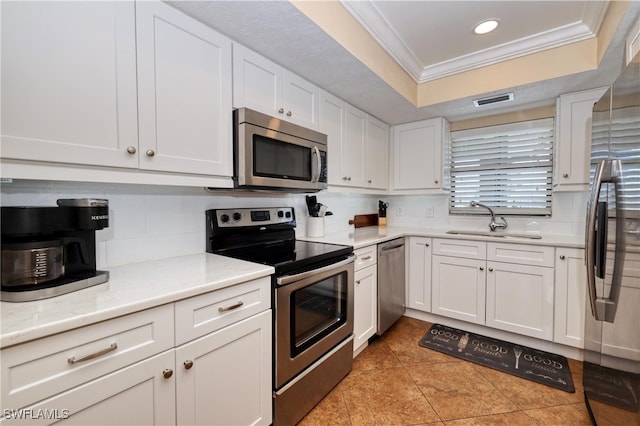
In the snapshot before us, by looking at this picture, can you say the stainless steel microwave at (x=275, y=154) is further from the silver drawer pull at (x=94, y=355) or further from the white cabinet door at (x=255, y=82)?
the silver drawer pull at (x=94, y=355)

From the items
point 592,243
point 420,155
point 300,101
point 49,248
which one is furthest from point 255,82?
point 420,155

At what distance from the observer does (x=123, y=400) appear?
91cm

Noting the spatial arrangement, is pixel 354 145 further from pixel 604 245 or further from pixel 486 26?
pixel 604 245

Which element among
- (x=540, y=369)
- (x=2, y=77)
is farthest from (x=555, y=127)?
(x=2, y=77)

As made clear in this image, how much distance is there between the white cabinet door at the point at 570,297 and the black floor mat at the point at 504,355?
21cm

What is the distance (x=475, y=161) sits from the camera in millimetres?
3090

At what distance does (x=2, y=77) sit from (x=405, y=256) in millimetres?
2886

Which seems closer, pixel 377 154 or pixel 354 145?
pixel 354 145

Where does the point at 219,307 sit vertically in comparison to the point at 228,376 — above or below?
above

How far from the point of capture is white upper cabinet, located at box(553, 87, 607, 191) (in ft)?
7.49

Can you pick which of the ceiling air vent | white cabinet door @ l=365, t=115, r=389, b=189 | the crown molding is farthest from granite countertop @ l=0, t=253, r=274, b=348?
the ceiling air vent

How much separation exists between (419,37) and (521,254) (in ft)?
6.28

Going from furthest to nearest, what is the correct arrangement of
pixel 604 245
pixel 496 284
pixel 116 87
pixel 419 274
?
1. pixel 419 274
2. pixel 496 284
3. pixel 604 245
4. pixel 116 87

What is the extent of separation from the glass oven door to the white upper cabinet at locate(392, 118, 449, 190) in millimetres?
1595
